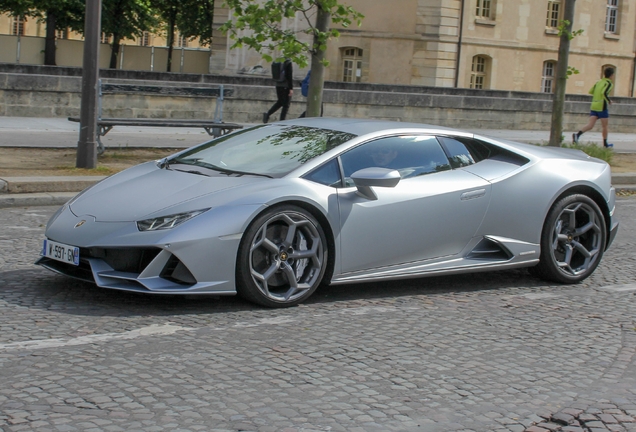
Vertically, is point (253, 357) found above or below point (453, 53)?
below

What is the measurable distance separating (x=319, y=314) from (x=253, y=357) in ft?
3.66

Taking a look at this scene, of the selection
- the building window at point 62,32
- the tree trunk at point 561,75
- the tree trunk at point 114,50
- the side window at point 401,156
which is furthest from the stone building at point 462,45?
the side window at point 401,156

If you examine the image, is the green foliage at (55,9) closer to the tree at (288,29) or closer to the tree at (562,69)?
the tree at (562,69)

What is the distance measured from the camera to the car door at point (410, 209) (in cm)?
644

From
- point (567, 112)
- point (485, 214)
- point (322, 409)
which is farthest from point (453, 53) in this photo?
point (322, 409)

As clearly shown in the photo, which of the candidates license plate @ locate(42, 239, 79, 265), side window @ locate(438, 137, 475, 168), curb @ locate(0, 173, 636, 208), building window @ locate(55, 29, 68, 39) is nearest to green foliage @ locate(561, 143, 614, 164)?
curb @ locate(0, 173, 636, 208)

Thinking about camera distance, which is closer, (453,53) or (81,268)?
(81,268)

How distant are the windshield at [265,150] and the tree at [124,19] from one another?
4575 centimetres

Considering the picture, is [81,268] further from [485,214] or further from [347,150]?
[485,214]

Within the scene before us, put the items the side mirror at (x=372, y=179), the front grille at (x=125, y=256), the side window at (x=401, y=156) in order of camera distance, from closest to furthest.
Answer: the front grille at (x=125, y=256), the side mirror at (x=372, y=179), the side window at (x=401, y=156)

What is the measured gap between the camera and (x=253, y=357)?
510 centimetres

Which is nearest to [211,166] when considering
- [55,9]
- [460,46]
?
[460,46]

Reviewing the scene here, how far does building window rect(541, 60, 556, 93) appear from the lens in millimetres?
52438

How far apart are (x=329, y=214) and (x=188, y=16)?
55336mm
